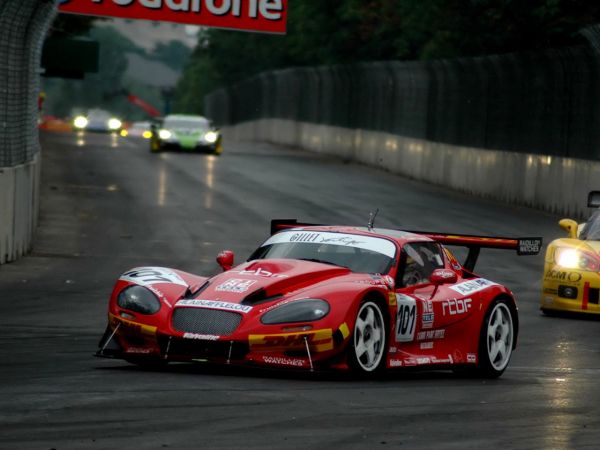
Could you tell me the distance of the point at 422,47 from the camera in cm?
6356

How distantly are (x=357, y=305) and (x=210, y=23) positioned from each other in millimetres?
18576

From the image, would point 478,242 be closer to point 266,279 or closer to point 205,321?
point 266,279

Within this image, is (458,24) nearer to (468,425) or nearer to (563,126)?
(563,126)

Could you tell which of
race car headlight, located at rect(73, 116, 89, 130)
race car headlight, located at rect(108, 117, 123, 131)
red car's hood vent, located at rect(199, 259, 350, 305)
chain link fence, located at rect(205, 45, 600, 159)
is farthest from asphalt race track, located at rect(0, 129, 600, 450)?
race car headlight, located at rect(108, 117, 123, 131)

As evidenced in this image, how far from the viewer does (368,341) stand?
1123 cm

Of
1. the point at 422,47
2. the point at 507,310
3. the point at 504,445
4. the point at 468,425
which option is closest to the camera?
the point at 504,445

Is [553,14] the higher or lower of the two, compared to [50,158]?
higher

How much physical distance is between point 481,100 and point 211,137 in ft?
40.6

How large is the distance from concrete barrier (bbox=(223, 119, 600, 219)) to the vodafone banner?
7.57m

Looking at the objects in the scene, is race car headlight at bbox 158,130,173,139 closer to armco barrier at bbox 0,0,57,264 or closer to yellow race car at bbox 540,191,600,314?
armco barrier at bbox 0,0,57,264

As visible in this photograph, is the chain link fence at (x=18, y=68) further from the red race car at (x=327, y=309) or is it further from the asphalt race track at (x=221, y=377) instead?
the red race car at (x=327, y=309)

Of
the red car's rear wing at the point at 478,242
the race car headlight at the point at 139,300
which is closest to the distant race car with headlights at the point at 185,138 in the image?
the red car's rear wing at the point at 478,242

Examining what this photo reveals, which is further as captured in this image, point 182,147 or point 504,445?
point 182,147

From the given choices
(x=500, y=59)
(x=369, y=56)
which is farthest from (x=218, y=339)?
(x=369, y=56)
